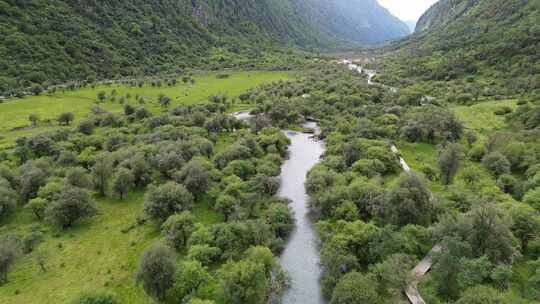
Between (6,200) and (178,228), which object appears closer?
(178,228)

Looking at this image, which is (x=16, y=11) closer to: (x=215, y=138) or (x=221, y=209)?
(x=215, y=138)

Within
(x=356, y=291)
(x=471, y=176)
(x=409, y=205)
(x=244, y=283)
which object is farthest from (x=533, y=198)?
(x=244, y=283)

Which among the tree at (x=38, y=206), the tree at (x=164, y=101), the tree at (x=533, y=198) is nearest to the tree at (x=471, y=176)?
the tree at (x=533, y=198)

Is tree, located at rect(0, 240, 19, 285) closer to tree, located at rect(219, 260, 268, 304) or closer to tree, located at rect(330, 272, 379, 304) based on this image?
tree, located at rect(219, 260, 268, 304)

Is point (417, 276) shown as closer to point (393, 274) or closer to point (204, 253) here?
point (393, 274)

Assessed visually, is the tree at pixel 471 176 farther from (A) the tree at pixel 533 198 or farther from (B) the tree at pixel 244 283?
(B) the tree at pixel 244 283

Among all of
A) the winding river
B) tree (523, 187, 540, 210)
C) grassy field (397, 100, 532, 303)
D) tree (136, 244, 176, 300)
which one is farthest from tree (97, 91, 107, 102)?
tree (523, 187, 540, 210)
